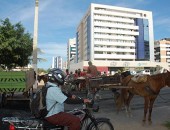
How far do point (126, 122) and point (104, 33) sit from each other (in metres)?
110

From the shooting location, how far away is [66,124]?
17.4 ft

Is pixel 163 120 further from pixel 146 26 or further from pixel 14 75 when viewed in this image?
pixel 146 26

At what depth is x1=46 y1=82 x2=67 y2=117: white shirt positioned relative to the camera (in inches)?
206

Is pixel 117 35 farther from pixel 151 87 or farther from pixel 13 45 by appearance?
pixel 151 87

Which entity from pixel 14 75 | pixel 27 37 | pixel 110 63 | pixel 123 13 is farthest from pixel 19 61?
pixel 123 13

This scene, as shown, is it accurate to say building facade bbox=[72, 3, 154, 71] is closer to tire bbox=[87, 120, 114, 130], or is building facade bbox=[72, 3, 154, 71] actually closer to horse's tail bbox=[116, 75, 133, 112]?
horse's tail bbox=[116, 75, 133, 112]

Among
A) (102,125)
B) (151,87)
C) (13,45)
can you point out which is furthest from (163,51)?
(102,125)

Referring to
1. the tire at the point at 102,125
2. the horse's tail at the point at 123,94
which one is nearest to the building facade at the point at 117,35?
the horse's tail at the point at 123,94

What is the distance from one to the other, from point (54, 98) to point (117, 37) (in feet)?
384

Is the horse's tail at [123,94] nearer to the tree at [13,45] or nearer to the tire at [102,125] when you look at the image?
the tire at [102,125]

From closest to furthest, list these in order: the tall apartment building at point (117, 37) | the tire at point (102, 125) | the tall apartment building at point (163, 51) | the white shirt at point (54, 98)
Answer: the white shirt at point (54, 98)
the tire at point (102, 125)
the tall apartment building at point (117, 37)
the tall apartment building at point (163, 51)

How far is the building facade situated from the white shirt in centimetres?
10618

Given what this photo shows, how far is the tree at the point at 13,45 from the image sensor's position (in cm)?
3359

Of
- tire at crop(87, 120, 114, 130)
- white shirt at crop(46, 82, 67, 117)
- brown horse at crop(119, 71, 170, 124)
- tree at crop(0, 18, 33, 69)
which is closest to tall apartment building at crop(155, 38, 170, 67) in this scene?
tree at crop(0, 18, 33, 69)
